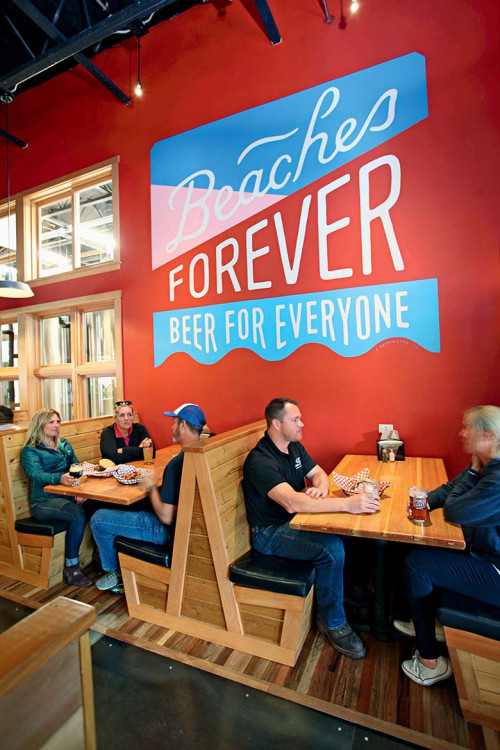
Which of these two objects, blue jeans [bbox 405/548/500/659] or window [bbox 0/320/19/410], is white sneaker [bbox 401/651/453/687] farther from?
window [bbox 0/320/19/410]

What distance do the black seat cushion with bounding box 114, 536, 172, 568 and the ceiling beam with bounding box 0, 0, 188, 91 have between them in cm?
406

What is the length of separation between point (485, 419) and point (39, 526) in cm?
302

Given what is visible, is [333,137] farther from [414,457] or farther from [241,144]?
[414,457]

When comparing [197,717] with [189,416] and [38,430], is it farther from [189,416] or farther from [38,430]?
[38,430]

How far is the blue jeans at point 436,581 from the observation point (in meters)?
1.74

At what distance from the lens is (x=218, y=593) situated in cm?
221

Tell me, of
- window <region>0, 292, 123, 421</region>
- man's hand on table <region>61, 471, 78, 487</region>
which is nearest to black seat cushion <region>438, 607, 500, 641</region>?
man's hand on table <region>61, 471, 78, 487</region>

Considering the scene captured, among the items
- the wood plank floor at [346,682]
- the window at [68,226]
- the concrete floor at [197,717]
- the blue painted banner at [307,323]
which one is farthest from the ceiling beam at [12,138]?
the concrete floor at [197,717]

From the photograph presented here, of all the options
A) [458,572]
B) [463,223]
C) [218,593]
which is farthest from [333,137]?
[218,593]

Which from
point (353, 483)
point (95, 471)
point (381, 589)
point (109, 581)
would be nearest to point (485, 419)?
point (353, 483)

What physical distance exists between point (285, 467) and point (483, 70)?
319cm

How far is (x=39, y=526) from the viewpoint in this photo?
2.85 metres

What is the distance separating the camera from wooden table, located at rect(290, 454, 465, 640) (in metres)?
1.71

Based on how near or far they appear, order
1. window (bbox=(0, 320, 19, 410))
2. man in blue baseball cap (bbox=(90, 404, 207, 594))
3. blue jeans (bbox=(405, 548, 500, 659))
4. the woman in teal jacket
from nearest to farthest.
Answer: blue jeans (bbox=(405, 548, 500, 659))
man in blue baseball cap (bbox=(90, 404, 207, 594))
the woman in teal jacket
window (bbox=(0, 320, 19, 410))
